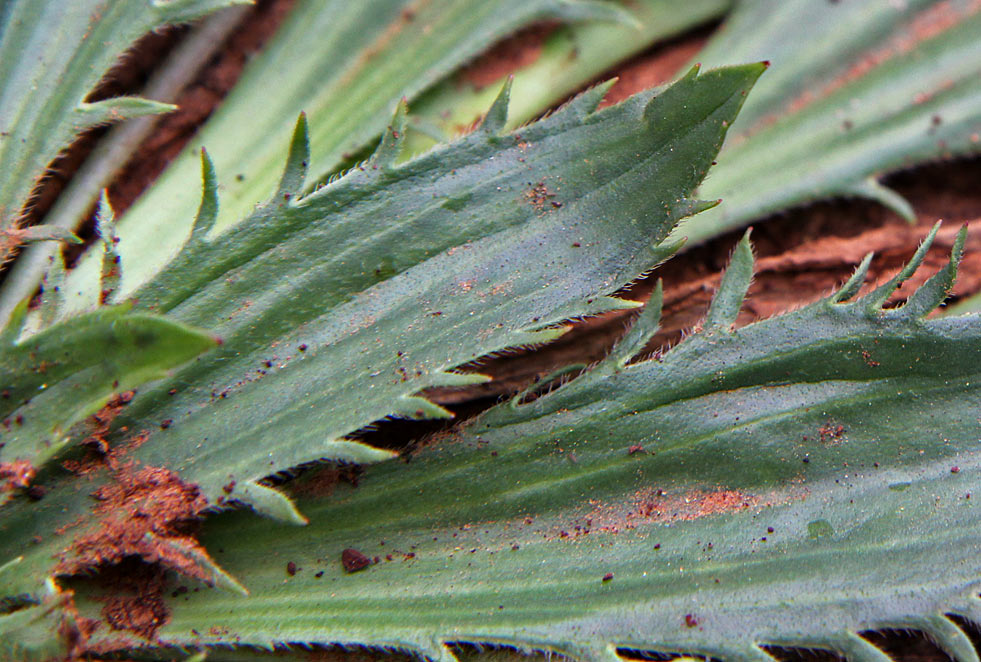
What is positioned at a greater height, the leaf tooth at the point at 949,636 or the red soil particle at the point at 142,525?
the red soil particle at the point at 142,525

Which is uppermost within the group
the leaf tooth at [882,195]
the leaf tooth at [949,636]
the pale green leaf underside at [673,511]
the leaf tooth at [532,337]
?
the leaf tooth at [882,195]

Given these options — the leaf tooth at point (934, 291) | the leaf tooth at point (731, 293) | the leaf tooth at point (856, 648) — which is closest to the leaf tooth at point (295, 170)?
the leaf tooth at point (731, 293)

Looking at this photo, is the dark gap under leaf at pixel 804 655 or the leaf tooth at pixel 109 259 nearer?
the leaf tooth at pixel 109 259

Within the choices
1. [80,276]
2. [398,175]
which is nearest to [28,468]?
[80,276]

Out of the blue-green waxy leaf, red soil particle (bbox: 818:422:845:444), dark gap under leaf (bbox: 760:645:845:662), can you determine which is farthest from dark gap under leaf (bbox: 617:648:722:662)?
the blue-green waxy leaf

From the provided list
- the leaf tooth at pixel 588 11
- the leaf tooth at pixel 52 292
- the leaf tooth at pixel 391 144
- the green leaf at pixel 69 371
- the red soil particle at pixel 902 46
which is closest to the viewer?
the green leaf at pixel 69 371

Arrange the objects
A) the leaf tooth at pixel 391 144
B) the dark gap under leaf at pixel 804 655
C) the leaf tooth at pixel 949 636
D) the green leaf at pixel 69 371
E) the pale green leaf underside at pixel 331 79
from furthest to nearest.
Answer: the pale green leaf underside at pixel 331 79 < the dark gap under leaf at pixel 804 655 < the leaf tooth at pixel 391 144 < the leaf tooth at pixel 949 636 < the green leaf at pixel 69 371

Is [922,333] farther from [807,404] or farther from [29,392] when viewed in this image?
[29,392]

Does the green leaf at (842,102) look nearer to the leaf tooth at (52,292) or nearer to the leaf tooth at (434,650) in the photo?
the leaf tooth at (434,650)

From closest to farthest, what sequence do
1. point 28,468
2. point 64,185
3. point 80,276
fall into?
point 28,468, point 80,276, point 64,185
